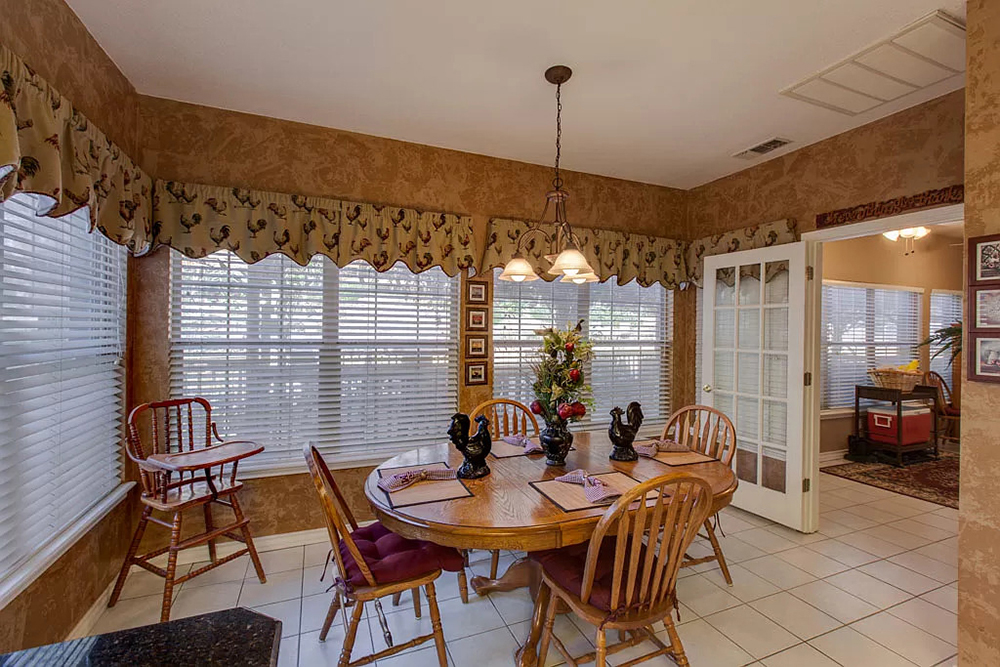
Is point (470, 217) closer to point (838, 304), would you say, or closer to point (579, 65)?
point (579, 65)

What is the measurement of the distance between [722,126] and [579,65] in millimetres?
1252

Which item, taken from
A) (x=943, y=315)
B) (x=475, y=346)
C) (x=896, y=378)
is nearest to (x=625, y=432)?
(x=475, y=346)

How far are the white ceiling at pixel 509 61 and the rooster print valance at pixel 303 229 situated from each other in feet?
1.83

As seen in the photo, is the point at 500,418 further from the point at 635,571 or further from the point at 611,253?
the point at 635,571

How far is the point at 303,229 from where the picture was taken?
300cm

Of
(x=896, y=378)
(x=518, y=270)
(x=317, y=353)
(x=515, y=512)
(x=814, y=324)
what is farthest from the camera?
(x=896, y=378)

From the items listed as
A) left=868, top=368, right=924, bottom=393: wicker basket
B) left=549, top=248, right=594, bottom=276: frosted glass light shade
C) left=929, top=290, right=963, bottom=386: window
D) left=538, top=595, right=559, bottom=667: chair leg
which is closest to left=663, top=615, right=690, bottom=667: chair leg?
left=538, top=595, right=559, bottom=667: chair leg

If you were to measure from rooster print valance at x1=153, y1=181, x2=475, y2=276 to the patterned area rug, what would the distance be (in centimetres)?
440

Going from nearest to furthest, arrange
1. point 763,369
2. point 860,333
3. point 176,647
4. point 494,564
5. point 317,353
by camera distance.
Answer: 1. point 176,647
2. point 494,564
3. point 317,353
4. point 763,369
5. point 860,333

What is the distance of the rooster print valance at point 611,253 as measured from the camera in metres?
3.54

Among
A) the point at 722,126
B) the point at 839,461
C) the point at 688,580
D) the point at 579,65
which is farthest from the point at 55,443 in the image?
the point at 839,461

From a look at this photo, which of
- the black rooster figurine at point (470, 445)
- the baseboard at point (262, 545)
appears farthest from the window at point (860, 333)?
the baseboard at point (262, 545)

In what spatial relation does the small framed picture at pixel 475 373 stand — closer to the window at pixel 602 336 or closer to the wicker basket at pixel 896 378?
the window at pixel 602 336

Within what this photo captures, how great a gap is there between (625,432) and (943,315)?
20.1 feet
